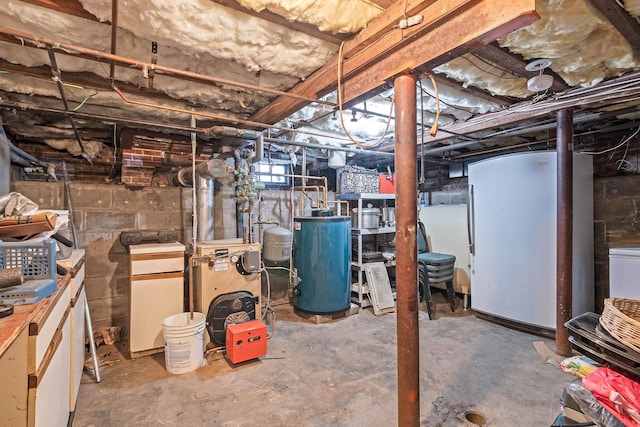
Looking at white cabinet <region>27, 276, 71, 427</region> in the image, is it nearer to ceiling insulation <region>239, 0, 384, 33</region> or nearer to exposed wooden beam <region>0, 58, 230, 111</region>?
exposed wooden beam <region>0, 58, 230, 111</region>

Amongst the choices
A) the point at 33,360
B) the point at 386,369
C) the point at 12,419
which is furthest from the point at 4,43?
the point at 386,369

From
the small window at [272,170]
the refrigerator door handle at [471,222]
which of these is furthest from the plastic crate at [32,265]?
the refrigerator door handle at [471,222]

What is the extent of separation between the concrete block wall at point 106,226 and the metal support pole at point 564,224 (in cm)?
405

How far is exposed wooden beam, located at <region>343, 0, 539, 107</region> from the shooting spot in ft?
3.98

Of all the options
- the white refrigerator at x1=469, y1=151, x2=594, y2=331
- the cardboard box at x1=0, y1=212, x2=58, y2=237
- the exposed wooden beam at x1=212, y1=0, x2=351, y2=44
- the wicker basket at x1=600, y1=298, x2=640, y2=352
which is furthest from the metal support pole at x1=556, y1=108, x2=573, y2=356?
the cardboard box at x1=0, y1=212, x2=58, y2=237

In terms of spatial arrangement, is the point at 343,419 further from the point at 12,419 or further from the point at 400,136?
the point at 400,136

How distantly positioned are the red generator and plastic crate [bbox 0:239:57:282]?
1.52m

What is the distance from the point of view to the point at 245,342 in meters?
2.67

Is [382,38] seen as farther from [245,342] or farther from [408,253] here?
[245,342]

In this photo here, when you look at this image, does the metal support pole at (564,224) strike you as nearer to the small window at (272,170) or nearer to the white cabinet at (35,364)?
the small window at (272,170)

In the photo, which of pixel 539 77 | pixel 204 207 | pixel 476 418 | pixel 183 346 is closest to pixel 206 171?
pixel 204 207

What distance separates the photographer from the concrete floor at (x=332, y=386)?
2020 millimetres

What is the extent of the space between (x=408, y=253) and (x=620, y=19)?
1647mm

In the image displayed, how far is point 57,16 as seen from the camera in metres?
1.53
